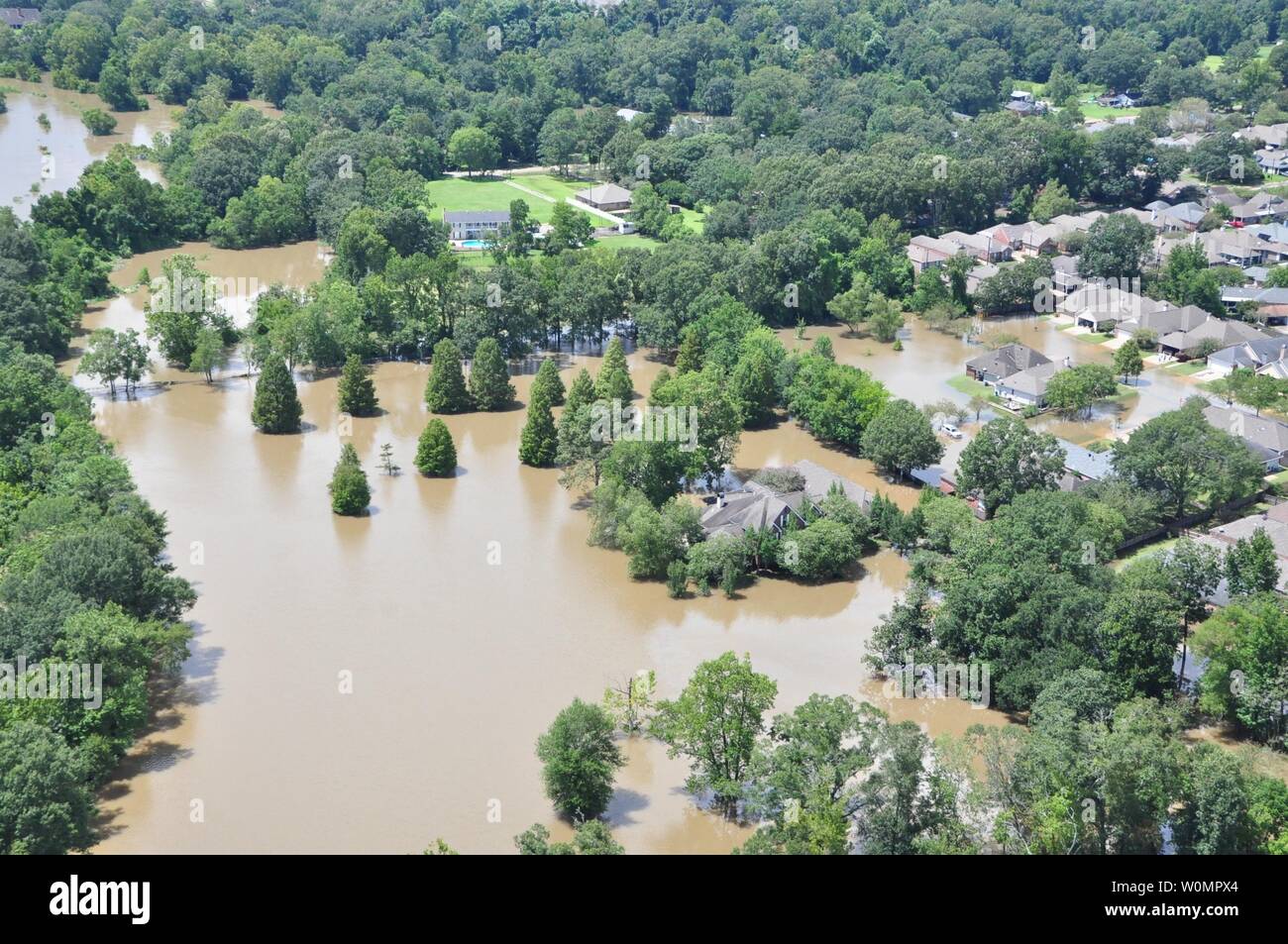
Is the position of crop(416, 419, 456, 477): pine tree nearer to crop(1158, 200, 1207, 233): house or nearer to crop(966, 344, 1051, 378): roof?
crop(966, 344, 1051, 378): roof

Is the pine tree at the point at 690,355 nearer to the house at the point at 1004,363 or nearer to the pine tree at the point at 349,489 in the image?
the house at the point at 1004,363

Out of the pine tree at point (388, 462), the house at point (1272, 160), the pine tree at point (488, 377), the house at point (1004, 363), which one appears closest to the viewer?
the pine tree at point (388, 462)

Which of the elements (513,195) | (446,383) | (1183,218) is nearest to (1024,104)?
(1183,218)

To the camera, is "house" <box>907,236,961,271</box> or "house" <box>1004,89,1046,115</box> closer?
"house" <box>907,236,961,271</box>

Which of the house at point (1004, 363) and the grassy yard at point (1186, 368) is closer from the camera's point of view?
the house at point (1004, 363)

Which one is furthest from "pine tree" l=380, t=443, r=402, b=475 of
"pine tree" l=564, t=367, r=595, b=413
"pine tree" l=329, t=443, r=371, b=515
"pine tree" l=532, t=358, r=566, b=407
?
"pine tree" l=564, t=367, r=595, b=413

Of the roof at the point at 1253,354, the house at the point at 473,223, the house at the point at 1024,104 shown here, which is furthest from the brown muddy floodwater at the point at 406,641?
the house at the point at 1024,104
